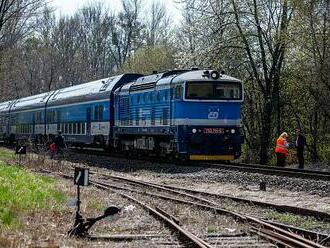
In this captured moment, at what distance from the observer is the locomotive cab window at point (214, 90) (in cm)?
2184

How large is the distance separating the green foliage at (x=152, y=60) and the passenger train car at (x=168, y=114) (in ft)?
67.3

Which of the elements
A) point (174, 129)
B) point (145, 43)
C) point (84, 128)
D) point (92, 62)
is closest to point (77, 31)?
point (92, 62)

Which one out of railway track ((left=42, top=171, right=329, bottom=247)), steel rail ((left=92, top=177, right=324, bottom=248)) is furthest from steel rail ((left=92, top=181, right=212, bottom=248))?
steel rail ((left=92, top=177, right=324, bottom=248))

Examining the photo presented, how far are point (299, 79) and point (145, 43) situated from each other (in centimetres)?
3961

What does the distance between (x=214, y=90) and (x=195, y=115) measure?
1261mm

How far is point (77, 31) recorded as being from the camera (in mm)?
77438

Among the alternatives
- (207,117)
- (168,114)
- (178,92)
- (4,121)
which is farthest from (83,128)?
(4,121)

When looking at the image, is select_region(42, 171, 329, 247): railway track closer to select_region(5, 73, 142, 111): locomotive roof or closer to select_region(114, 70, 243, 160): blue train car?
select_region(114, 70, 243, 160): blue train car

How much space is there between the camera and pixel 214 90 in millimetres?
22359

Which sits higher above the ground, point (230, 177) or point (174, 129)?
point (174, 129)

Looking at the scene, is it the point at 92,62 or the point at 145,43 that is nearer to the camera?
the point at 145,43

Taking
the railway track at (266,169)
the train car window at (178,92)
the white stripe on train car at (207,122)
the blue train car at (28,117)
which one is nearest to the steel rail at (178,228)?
the railway track at (266,169)

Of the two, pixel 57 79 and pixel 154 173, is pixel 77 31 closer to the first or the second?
pixel 57 79

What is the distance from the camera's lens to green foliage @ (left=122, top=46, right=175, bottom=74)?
52781 mm
